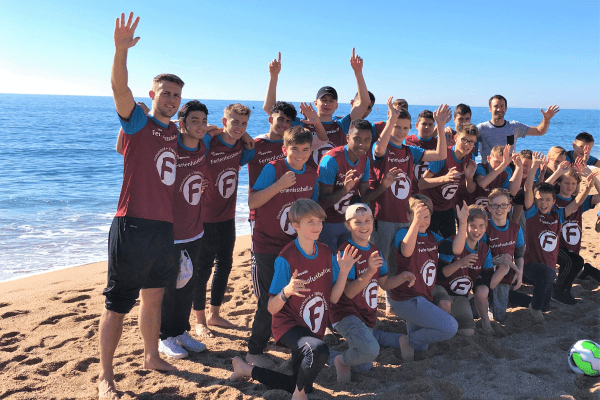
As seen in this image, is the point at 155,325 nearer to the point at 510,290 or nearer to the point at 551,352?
the point at 551,352

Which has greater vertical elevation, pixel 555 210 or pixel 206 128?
pixel 206 128

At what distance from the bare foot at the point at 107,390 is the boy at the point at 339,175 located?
2.41 metres

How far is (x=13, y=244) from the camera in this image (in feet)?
31.0

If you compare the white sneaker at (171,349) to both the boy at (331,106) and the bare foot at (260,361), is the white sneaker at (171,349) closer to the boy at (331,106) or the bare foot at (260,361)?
the bare foot at (260,361)

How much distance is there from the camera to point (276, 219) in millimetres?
4137

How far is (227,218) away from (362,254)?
64.2 inches

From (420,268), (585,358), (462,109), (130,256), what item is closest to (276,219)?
(130,256)

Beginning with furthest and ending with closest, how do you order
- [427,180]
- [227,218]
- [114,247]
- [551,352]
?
[427,180] < [227,218] < [551,352] < [114,247]

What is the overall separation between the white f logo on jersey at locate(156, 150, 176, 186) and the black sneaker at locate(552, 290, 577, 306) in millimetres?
5117

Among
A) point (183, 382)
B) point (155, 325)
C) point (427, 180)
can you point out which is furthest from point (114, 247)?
point (427, 180)

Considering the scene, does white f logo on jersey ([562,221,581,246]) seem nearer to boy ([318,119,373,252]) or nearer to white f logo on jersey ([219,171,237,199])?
boy ([318,119,373,252])

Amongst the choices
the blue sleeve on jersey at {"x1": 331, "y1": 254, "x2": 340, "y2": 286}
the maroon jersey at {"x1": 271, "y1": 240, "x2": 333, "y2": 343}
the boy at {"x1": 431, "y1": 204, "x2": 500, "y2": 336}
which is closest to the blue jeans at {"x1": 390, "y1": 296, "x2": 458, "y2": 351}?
the boy at {"x1": 431, "y1": 204, "x2": 500, "y2": 336}

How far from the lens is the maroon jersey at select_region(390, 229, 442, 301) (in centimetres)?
441

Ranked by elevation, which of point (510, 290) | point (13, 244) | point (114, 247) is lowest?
point (13, 244)
